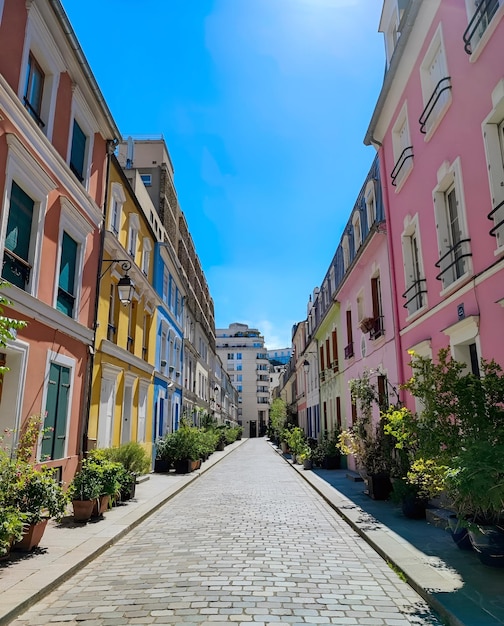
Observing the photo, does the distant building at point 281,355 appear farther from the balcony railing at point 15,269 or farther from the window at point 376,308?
the balcony railing at point 15,269

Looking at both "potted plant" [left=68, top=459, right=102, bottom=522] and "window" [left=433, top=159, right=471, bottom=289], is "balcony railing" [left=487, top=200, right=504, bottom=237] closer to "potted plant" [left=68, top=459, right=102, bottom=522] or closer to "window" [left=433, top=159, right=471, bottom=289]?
"window" [left=433, top=159, right=471, bottom=289]

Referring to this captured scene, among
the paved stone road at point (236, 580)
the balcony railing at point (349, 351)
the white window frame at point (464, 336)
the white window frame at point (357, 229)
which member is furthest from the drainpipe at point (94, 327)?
the balcony railing at point (349, 351)

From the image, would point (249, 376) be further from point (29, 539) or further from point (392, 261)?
point (29, 539)

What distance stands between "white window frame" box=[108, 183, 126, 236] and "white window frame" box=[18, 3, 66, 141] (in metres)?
3.86

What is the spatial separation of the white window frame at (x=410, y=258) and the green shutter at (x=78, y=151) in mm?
7764

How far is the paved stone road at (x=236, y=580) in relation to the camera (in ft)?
14.5

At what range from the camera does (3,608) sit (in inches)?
172

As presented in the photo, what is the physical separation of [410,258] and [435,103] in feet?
11.7

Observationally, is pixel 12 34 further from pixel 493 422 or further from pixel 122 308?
pixel 493 422

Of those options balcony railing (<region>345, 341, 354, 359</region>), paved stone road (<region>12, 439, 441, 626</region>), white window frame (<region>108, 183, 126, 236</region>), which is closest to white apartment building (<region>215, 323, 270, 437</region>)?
balcony railing (<region>345, 341, 354, 359</region>)

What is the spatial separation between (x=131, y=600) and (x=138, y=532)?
3.55 m

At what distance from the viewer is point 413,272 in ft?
37.5

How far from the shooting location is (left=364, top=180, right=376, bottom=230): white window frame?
1477 centimetres

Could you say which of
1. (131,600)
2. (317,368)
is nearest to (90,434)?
(131,600)
